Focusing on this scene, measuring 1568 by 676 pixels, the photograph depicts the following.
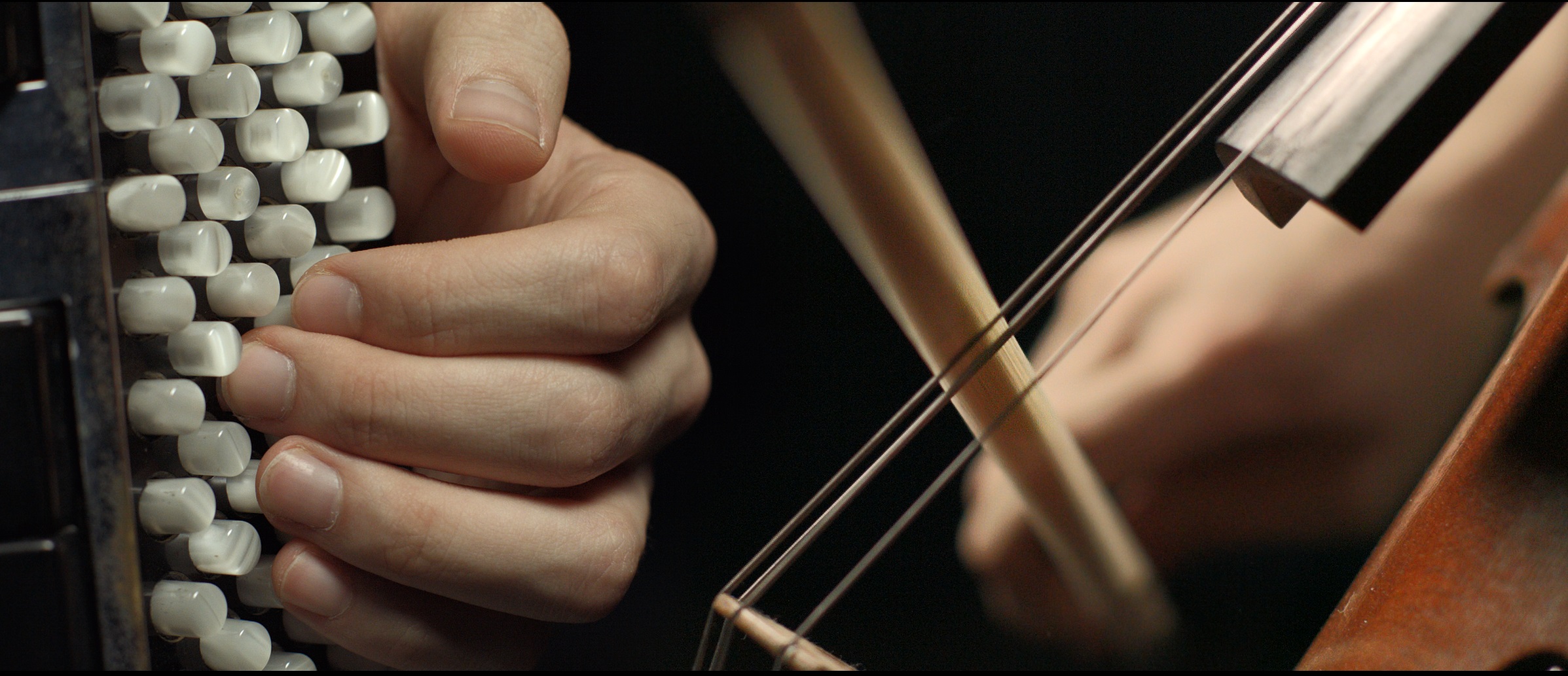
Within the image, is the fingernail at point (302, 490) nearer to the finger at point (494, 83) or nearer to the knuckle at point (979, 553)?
the finger at point (494, 83)

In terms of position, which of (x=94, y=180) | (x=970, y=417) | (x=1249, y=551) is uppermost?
(x=94, y=180)

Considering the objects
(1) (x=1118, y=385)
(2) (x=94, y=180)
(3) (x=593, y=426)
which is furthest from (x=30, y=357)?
(1) (x=1118, y=385)

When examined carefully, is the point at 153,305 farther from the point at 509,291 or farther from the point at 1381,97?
the point at 1381,97

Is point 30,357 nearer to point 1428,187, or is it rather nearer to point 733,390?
point 733,390

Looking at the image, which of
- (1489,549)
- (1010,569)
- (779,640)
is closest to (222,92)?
(779,640)

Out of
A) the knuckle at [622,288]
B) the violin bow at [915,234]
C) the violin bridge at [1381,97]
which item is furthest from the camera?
the violin bow at [915,234]

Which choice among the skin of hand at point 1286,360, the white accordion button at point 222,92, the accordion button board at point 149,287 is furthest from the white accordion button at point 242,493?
the skin of hand at point 1286,360
